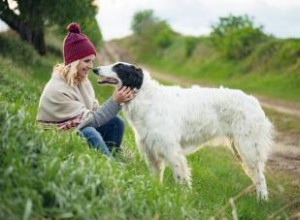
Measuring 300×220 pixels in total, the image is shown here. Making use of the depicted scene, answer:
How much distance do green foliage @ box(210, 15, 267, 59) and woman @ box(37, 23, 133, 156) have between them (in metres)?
26.2

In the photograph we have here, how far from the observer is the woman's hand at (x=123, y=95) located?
23.6ft

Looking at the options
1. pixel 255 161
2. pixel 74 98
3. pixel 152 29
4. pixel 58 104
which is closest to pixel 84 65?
pixel 74 98

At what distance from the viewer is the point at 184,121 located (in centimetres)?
780

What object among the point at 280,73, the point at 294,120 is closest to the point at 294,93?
the point at 280,73

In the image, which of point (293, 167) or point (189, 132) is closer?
point (189, 132)

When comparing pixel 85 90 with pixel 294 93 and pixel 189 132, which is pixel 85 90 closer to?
pixel 189 132

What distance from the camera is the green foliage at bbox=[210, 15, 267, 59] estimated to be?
33281mm

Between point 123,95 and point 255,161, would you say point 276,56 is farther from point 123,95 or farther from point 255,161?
point 123,95

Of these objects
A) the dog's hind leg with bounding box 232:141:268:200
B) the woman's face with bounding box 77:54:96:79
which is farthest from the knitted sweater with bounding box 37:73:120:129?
the dog's hind leg with bounding box 232:141:268:200

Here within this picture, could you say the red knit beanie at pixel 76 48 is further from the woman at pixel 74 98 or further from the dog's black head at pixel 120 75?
the dog's black head at pixel 120 75

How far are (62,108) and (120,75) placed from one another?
0.83 m

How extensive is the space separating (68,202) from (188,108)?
3612 millimetres

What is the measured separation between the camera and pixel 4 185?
442 centimetres

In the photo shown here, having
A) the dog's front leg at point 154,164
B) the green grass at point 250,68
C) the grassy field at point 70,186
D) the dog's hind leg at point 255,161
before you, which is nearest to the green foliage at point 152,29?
the green grass at point 250,68
